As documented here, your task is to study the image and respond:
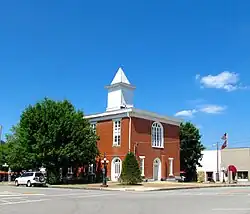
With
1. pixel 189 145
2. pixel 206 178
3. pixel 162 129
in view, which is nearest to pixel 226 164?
pixel 206 178

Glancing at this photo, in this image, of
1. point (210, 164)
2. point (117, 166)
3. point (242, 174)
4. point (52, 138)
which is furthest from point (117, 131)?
point (210, 164)

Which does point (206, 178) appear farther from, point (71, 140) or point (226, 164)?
point (71, 140)

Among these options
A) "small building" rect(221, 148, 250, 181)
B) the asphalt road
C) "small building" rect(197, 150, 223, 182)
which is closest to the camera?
the asphalt road

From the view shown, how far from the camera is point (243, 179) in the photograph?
78.9 metres

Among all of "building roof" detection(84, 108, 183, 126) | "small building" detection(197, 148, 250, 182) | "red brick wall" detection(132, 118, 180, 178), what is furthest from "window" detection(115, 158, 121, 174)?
"small building" detection(197, 148, 250, 182)

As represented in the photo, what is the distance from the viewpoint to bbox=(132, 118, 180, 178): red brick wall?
52.5 m

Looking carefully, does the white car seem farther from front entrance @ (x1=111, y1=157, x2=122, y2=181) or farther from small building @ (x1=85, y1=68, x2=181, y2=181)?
small building @ (x1=85, y1=68, x2=181, y2=181)

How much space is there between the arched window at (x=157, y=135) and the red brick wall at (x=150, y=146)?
66 centimetres

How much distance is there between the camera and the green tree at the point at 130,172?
4500cm

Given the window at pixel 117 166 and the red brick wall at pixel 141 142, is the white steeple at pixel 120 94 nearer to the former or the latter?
the red brick wall at pixel 141 142

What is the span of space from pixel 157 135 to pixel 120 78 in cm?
1022

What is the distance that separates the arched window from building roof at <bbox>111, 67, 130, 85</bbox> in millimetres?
8143

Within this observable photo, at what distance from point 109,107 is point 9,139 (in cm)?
2404

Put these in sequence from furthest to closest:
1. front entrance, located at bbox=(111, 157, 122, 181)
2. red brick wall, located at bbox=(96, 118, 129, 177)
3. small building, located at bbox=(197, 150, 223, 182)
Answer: small building, located at bbox=(197, 150, 223, 182) < front entrance, located at bbox=(111, 157, 122, 181) < red brick wall, located at bbox=(96, 118, 129, 177)
